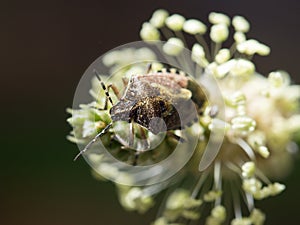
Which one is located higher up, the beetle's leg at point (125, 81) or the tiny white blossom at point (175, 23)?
→ the tiny white blossom at point (175, 23)

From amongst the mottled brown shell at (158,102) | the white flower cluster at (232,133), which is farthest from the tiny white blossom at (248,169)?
the mottled brown shell at (158,102)

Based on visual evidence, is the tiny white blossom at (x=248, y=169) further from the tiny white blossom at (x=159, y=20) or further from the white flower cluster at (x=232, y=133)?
the tiny white blossom at (x=159, y=20)

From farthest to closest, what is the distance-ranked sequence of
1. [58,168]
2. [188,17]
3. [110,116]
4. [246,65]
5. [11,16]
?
[188,17] → [11,16] → [58,168] → [246,65] → [110,116]

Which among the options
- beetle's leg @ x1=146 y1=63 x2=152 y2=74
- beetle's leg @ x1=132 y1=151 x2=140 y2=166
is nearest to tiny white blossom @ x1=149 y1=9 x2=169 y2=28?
beetle's leg @ x1=146 y1=63 x2=152 y2=74

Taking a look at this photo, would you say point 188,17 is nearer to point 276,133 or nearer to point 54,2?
point 54,2

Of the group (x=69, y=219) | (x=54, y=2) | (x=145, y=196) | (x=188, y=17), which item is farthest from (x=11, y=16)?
(x=145, y=196)

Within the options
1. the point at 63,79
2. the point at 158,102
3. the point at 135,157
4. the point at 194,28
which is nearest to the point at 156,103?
the point at 158,102
